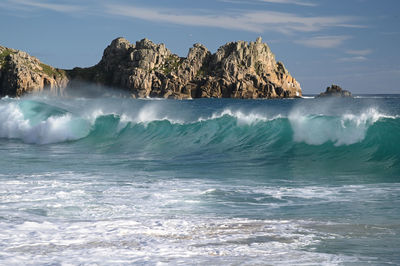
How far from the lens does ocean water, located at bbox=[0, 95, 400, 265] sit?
20.2 feet

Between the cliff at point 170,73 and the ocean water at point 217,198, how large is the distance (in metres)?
136

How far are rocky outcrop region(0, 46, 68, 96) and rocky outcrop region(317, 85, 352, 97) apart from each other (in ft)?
281

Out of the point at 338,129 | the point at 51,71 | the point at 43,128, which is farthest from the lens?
the point at 51,71

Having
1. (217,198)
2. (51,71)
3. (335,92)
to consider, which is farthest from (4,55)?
(217,198)

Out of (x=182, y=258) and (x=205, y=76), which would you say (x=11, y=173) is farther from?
(x=205, y=76)

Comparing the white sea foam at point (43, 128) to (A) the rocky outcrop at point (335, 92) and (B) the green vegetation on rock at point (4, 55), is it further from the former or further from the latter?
(A) the rocky outcrop at point (335, 92)

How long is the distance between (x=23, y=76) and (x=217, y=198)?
146603 mm

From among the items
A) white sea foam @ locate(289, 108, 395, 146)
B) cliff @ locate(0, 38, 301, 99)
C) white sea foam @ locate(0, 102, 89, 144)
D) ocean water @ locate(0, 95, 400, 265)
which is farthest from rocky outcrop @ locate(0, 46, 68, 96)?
white sea foam @ locate(289, 108, 395, 146)

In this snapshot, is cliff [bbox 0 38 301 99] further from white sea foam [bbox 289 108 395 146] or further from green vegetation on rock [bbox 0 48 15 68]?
white sea foam [bbox 289 108 395 146]

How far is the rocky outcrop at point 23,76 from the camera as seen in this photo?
14655 cm

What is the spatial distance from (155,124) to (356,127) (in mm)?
12013

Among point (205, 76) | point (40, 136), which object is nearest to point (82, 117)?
point (40, 136)

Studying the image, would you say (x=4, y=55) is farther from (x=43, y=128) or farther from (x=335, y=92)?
(x=43, y=128)

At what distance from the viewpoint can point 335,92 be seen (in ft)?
553
